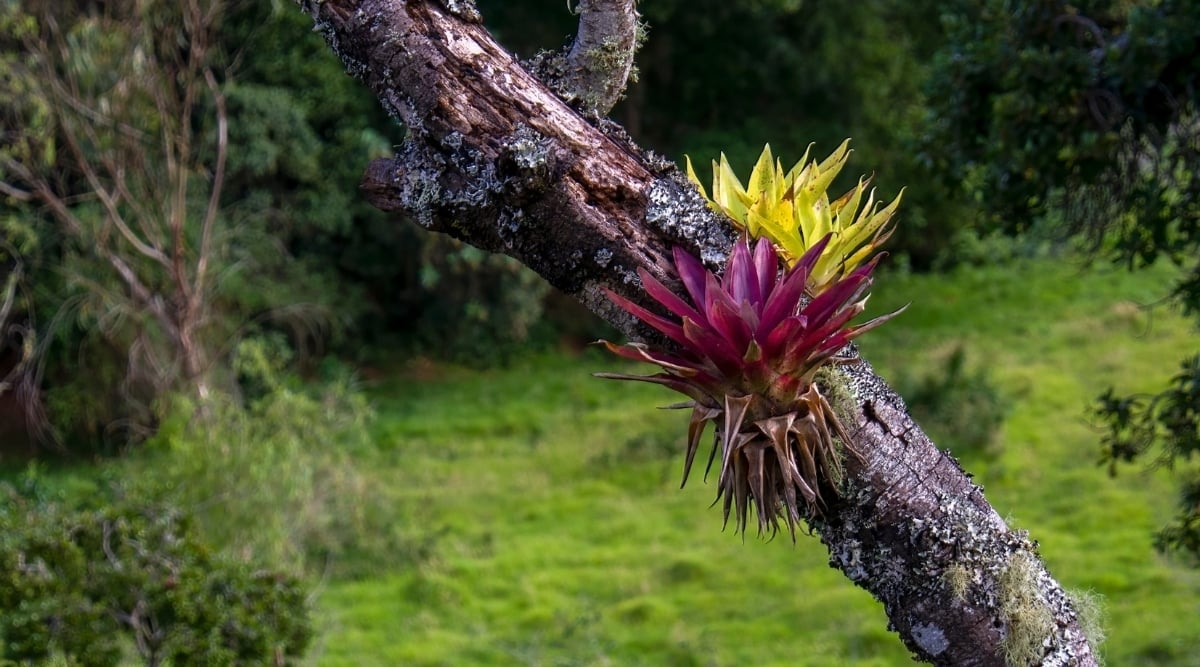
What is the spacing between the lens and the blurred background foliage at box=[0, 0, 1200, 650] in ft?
16.6

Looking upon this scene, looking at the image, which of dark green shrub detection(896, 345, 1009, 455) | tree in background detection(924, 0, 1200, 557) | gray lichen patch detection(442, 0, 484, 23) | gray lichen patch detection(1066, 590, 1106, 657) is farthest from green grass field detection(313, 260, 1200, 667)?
gray lichen patch detection(442, 0, 484, 23)

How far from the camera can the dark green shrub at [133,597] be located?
506cm

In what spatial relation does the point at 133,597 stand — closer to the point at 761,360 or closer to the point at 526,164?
the point at 526,164

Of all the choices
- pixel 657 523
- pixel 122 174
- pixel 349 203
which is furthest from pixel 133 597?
pixel 349 203

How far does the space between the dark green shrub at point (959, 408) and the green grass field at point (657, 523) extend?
8.0 inches

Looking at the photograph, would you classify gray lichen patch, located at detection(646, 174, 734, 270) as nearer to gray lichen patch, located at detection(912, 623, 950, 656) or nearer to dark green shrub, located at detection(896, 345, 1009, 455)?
gray lichen patch, located at detection(912, 623, 950, 656)

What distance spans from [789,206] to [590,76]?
476 millimetres

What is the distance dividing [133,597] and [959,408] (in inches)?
313

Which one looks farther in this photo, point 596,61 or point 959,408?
point 959,408

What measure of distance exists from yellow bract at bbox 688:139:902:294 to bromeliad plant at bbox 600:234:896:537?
0.08 metres

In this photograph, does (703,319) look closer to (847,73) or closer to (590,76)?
(590,76)

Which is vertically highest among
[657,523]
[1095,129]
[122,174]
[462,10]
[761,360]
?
[1095,129]

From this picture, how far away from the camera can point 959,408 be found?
436 inches

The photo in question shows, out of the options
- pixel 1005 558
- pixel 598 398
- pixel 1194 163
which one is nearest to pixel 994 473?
pixel 598 398
